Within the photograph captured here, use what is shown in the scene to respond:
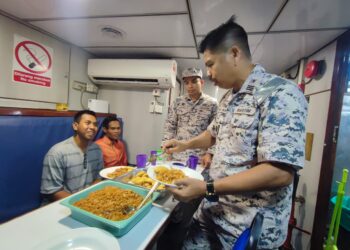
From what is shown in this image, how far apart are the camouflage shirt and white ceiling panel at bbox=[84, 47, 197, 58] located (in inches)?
21.3

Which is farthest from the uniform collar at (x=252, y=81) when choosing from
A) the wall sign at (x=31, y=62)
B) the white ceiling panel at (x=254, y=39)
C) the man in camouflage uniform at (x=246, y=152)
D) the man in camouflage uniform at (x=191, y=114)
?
the wall sign at (x=31, y=62)

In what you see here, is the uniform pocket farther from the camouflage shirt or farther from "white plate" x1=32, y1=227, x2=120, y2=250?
the camouflage shirt

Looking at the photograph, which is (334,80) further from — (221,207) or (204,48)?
(221,207)

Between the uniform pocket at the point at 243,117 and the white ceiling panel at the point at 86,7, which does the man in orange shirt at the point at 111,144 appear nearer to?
the white ceiling panel at the point at 86,7

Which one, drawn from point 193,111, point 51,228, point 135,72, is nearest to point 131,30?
point 135,72

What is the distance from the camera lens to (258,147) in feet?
2.31

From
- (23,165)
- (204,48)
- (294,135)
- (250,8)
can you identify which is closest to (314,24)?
(250,8)

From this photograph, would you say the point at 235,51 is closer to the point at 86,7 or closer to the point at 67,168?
the point at 86,7

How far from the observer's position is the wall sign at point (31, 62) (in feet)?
5.65

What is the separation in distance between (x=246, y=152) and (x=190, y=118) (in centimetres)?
137

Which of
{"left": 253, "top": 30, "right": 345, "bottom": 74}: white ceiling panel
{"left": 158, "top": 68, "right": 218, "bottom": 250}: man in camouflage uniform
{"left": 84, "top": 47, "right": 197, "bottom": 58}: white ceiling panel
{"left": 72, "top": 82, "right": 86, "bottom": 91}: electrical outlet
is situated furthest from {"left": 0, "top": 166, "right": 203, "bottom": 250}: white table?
{"left": 72, "top": 82, "right": 86, "bottom": 91}: electrical outlet

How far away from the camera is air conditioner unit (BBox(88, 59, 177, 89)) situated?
7.50 ft

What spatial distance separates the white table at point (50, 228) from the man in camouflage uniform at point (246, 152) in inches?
6.7

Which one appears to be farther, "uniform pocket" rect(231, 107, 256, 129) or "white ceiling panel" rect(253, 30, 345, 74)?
"white ceiling panel" rect(253, 30, 345, 74)
